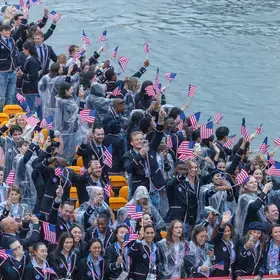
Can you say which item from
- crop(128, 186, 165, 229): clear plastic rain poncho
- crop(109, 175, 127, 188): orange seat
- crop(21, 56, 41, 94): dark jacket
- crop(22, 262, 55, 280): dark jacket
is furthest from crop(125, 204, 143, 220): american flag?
crop(21, 56, 41, 94): dark jacket

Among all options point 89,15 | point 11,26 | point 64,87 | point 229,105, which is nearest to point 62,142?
point 64,87

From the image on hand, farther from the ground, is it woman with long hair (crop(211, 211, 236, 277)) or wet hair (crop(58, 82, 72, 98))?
wet hair (crop(58, 82, 72, 98))

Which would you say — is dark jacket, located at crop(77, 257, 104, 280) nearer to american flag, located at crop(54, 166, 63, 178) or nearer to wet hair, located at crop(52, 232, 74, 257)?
wet hair, located at crop(52, 232, 74, 257)

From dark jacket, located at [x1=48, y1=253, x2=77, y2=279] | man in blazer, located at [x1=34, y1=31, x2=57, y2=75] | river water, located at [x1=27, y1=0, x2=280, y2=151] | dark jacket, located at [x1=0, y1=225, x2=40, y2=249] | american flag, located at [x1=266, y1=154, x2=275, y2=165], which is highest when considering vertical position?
man in blazer, located at [x1=34, y1=31, x2=57, y2=75]

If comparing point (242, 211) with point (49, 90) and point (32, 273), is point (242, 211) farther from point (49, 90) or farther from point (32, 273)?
point (49, 90)

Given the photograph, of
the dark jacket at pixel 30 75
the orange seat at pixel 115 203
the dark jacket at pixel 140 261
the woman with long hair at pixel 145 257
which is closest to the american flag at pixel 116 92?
the dark jacket at pixel 30 75

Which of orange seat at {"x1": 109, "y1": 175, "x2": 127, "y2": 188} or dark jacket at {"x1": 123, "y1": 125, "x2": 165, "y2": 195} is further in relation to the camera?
orange seat at {"x1": 109, "y1": 175, "x2": 127, "y2": 188}

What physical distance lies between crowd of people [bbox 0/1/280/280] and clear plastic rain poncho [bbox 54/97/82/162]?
0.06 ft

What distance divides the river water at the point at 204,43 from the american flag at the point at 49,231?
15.7m

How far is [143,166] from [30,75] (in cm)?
412

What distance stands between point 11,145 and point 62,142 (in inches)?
63.5

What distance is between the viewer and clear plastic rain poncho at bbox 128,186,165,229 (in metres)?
18.9

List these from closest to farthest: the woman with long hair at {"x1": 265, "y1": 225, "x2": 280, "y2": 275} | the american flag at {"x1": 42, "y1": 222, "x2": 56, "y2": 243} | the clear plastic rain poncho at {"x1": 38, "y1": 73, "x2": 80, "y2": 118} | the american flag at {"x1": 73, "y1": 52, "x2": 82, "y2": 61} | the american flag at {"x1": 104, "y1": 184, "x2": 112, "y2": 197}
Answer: the american flag at {"x1": 42, "y1": 222, "x2": 56, "y2": 243} < the woman with long hair at {"x1": 265, "y1": 225, "x2": 280, "y2": 275} < the american flag at {"x1": 104, "y1": 184, "x2": 112, "y2": 197} < the clear plastic rain poncho at {"x1": 38, "y1": 73, "x2": 80, "y2": 118} < the american flag at {"x1": 73, "y1": 52, "x2": 82, "y2": 61}

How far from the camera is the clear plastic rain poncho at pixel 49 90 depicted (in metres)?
22.3
